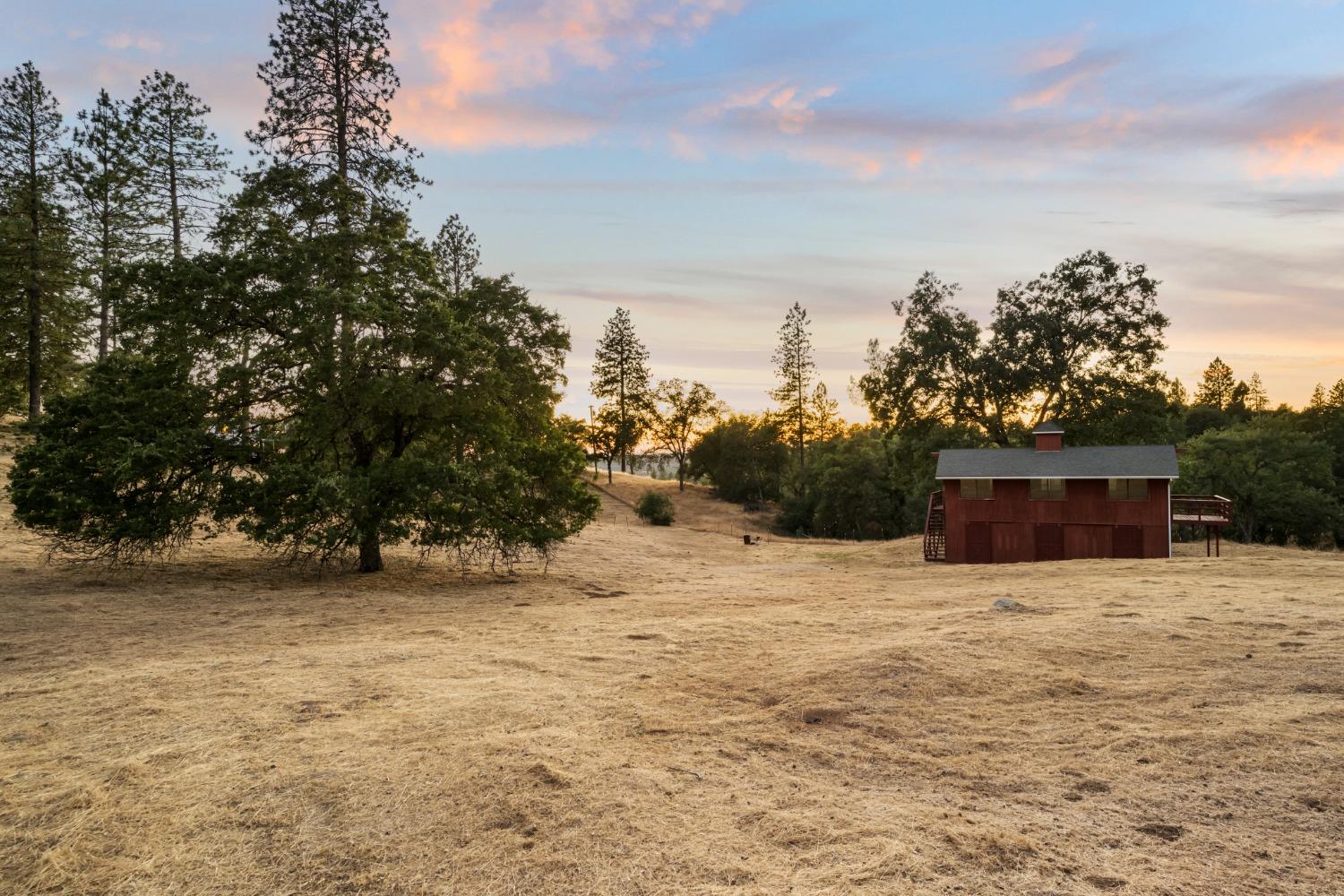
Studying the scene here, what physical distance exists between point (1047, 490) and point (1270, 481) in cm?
3043

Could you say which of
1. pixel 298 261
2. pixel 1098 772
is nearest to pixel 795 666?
pixel 1098 772

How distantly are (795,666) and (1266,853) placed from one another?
5.18m

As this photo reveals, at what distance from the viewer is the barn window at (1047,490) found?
103 feet

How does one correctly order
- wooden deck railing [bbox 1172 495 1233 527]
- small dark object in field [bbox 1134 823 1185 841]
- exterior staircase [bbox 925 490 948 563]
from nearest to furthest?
small dark object in field [bbox 1134 823 1185 841], wooden deck railing [bbox 1172 495 1233 527], exterior staircase [bbox 925 490 948 563]

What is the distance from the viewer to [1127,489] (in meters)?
30.2

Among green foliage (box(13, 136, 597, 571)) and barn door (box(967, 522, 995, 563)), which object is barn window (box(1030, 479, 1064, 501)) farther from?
green foliage (box(13, 136, 597, 571))

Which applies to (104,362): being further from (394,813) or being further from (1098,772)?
(1098,772)

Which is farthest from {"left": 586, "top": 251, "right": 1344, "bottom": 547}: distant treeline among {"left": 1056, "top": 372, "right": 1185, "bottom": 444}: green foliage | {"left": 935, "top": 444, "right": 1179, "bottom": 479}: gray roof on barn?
{"left": 935, "top": 444, "right": 1179, "bottom": 479}: gray roof on barn

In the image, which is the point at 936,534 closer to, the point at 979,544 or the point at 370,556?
the point at 979,544

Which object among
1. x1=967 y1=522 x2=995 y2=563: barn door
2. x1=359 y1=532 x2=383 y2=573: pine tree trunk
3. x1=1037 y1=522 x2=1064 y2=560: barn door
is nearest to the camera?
x1=359 y1=532 x2=383 y2=573: pine tree trunk

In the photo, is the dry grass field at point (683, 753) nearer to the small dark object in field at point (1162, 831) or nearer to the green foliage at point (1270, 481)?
the small dark object in field at point (1162, 831)

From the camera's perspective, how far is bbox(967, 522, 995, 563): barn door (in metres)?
32.4

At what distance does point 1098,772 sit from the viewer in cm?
605

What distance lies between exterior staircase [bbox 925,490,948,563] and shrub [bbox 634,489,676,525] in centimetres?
2129
